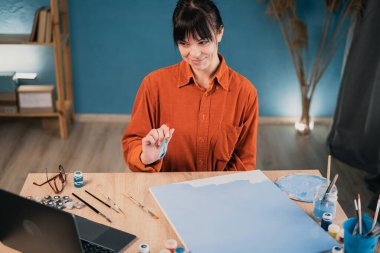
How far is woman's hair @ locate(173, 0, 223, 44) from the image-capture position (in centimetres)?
168

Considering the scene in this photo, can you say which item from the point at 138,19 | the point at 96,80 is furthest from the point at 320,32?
the point at 96,80

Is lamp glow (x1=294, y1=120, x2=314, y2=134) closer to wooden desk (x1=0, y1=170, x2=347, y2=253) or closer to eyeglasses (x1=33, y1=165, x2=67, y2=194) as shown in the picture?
wooden desk (x1=0, y1=170, x2=347, y2=253)

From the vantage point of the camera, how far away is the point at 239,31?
3740mm

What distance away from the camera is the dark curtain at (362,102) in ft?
10.2

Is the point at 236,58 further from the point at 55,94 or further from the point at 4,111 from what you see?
the point at 4,111

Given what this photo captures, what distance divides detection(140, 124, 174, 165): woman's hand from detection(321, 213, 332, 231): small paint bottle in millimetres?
507

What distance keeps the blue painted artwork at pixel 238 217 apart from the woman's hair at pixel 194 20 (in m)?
0.48

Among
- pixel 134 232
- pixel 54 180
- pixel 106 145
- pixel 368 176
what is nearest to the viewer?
pixel 134 232

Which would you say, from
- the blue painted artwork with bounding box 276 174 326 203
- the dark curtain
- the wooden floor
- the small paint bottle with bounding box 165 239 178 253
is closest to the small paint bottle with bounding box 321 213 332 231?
the blue painted artwork with bounding box 276 174 326 203

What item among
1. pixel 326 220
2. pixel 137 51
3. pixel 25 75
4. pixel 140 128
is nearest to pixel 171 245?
pixel 326 220

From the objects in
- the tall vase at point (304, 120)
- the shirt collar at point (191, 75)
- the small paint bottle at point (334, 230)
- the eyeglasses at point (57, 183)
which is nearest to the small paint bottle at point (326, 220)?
the small paint bottle at point (334, 230)

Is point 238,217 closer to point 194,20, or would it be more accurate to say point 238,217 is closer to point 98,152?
point 194,20

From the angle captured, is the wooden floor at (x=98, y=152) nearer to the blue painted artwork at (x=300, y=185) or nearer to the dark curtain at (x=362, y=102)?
the dark curtain at (x=362, y=102)

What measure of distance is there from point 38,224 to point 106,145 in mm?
2453
